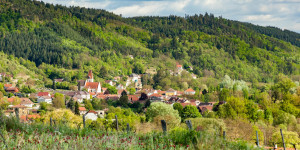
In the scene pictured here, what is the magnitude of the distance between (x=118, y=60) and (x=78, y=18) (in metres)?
52.1

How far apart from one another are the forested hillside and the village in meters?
6.49

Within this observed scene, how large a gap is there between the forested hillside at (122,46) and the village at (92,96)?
649cm

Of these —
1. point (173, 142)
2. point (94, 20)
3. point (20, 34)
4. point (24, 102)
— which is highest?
point (94, 20)

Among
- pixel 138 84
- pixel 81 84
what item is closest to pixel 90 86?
pixel 81 84

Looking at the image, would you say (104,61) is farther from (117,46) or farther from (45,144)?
(45,144)

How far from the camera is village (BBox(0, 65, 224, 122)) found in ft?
150

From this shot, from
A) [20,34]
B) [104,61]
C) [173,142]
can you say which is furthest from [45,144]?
[20,34]

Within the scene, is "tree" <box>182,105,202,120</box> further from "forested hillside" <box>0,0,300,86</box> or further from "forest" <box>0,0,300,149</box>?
"forested hillside" <box>0,0,300,86</box>

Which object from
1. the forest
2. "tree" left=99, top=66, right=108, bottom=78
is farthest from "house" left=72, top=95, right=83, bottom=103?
"tree" left=99, top=66, right=108, bottom=78

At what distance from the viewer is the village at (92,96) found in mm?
45628

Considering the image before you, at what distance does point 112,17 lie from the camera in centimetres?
16662

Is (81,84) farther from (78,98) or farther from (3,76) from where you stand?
(78,98)

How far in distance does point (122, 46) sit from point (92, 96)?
58110mm

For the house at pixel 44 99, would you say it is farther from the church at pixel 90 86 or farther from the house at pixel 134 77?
the house at pixel 134 77
